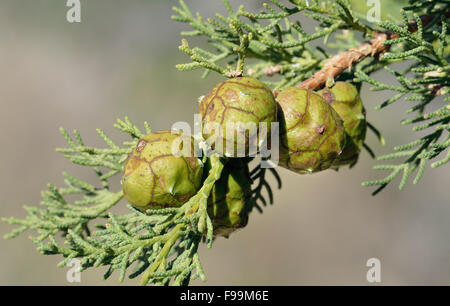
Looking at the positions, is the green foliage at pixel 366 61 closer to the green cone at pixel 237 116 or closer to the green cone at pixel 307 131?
the green cone at pixel 237 116

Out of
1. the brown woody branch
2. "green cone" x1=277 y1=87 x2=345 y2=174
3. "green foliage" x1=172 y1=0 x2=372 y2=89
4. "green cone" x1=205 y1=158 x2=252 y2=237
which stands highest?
"green foliage" x1=172 y1=0 x2=372 y2=89

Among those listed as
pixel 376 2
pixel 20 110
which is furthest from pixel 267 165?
pixel 20 110

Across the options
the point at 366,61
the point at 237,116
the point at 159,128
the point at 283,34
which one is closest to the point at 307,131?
the point at 237,116

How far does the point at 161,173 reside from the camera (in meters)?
1.72

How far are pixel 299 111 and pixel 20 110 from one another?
8591 millimetres

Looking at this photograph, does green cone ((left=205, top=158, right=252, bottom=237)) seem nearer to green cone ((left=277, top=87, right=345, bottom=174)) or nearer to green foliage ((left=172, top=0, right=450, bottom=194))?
A: green cone ((left=277, top=87, right=345, bottom=174))

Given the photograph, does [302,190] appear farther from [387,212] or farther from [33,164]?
[33,164]

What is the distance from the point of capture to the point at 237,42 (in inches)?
95.3

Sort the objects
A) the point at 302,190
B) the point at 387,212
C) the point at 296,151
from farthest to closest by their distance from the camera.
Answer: the point at 302,190
the point at 387,212
the point at 296,151

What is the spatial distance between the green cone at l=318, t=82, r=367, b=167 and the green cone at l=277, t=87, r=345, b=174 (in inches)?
7.4

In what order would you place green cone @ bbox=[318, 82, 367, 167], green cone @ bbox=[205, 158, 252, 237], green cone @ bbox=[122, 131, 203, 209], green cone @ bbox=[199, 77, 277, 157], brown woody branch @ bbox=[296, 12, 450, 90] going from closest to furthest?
1. green cone @ bbox=[199, 77, 277, 157]
2. green cone @ bbox=[122, 131, 203, 209]
3. green cone @ bbox=[205, 158, 252, 237]
4. green cone @ bbox=[318, 82, 367, 167]
5. brown woody branch @ bbox=[296, 12, 450, 90]

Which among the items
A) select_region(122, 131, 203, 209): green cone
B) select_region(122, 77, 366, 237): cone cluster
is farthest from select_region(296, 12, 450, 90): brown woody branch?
select_region(122, 131, 203, 209): green cone

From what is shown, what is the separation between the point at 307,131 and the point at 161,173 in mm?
645

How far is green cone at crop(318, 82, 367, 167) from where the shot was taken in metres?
1.98
